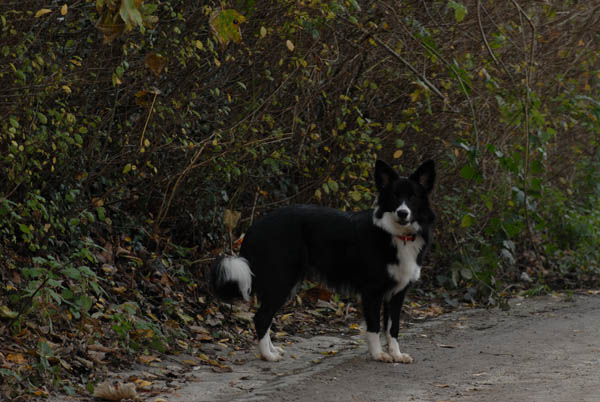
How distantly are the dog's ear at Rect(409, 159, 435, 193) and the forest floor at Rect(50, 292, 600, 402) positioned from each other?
138 cm

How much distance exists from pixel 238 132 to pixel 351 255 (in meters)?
1.76

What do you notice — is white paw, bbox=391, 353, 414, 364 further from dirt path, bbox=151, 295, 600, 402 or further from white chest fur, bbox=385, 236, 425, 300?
white chest fur, bbox=385, 236, 425, 300

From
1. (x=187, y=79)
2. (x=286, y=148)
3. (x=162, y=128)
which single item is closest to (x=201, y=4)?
(x=187, y=79)

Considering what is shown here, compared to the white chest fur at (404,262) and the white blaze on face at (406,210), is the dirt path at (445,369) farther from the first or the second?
the white blaze on face at (406,210)

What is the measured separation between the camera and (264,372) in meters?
6.07

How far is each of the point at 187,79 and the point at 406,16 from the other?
8.50ft

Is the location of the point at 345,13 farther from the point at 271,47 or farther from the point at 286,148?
the point at 286,148

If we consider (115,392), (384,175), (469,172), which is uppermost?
(384,175)

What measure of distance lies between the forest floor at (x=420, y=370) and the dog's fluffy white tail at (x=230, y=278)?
0.53 meters


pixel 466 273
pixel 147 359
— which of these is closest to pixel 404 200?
pixel 147 359

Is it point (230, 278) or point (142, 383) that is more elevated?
point (230, 278)

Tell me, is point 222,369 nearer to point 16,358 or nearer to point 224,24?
point 16,358

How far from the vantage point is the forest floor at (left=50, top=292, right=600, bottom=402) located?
5277 millimetres

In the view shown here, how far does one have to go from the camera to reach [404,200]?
21.1 ft
